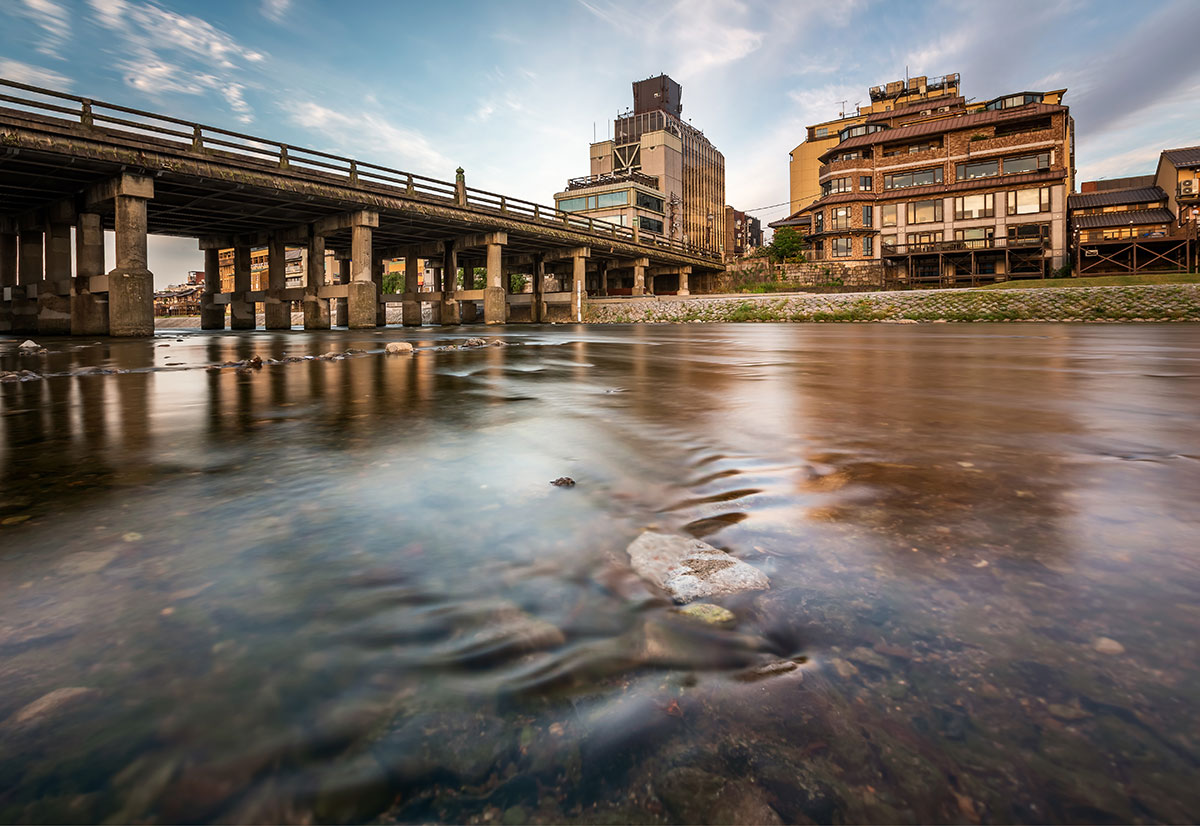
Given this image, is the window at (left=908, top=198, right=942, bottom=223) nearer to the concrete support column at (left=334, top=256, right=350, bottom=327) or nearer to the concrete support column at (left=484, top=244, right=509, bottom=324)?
the concrete support column at (left=484, top=244, right=509, bottom=324)

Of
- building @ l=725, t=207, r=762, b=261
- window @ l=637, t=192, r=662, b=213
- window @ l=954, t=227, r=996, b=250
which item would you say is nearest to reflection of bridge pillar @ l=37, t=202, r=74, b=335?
window @ l=954, t=227, r=996, b=250

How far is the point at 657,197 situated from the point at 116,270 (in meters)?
64.6

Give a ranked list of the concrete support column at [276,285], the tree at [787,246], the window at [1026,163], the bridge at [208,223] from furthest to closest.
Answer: the tree at [787,246] → the window at [1026,163] → the concrete support column at [276,285] → the bridge at [208,223]

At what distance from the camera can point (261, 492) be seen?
7.79 ft

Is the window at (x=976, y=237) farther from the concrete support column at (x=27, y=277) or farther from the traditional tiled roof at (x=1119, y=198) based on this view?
Result: the concrete support column at (x=27, y=277)

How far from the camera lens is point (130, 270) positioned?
60.7 feet

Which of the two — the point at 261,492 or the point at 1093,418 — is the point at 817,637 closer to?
the point at 261,492

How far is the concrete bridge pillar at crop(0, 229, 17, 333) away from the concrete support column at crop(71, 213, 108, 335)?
5.58 metres

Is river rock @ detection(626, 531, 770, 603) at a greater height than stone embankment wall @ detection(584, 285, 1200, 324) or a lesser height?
lesser

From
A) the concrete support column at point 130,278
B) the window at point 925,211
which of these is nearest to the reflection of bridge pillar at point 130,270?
the concrete support column at point 130,278

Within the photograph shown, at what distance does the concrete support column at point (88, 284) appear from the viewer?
20078 millimetres

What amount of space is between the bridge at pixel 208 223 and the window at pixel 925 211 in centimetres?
2754

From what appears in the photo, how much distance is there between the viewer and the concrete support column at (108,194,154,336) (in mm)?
18297

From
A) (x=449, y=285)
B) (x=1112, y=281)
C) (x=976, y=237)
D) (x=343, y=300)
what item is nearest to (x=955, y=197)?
(x=976, y=237)
